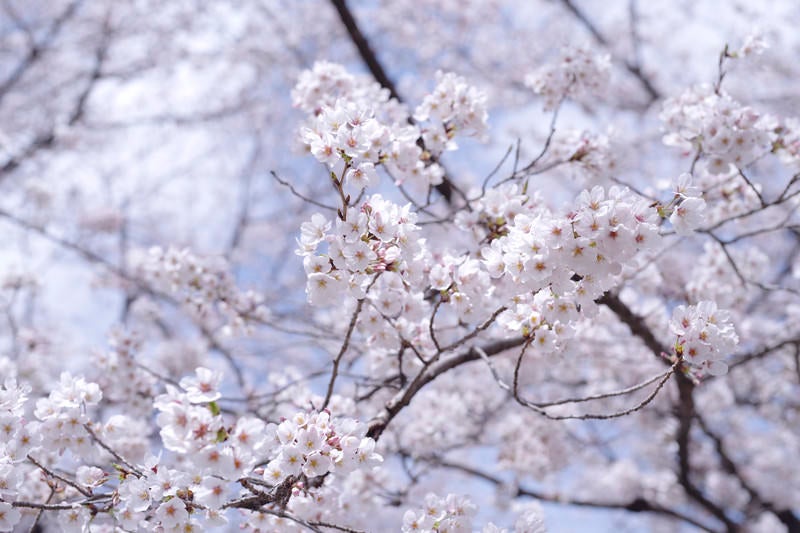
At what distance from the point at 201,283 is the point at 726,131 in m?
3.07

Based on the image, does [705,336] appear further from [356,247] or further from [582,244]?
[356,247]

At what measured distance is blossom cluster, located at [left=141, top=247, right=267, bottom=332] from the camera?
12.4 ft

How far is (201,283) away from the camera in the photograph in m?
3.84

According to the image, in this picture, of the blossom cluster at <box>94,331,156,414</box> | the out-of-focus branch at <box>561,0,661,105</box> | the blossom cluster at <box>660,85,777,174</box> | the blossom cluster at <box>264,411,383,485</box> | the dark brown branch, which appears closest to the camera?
the blossom cluster at <box>264,411,383,485</box>

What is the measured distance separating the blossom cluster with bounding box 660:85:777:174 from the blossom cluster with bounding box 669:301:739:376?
47.9 inches

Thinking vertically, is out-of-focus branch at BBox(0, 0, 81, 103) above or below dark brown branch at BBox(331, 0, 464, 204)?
above

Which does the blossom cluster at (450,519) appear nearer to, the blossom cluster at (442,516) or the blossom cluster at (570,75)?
the blossom cluster at (442,516)

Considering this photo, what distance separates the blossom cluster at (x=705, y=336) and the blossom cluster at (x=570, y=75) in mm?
1904

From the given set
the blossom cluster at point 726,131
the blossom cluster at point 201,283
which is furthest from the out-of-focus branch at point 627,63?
the blossom cluster at point 201,283

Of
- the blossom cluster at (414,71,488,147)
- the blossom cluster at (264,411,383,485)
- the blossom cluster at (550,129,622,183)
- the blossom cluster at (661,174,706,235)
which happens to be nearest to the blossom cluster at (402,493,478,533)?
the blossom cluster at (264,411,383,485)

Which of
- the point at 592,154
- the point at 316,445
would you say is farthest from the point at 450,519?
the point at 592,154

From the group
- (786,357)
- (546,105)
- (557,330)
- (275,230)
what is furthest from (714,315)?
(275,230)

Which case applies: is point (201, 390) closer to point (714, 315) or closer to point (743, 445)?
point (714, 315)

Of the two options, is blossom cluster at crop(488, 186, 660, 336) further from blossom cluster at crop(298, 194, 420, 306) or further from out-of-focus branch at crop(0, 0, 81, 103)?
out-of-focus branch at crop(0, 0, 81, 103)
